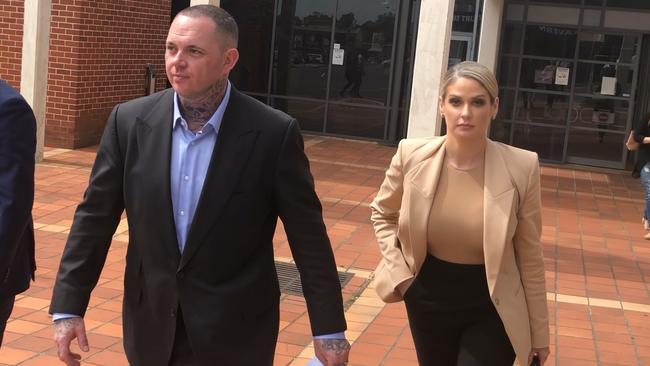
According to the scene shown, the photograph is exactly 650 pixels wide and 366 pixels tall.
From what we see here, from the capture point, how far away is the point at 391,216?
4070 mm

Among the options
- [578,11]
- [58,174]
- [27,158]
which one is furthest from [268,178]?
[578,11]

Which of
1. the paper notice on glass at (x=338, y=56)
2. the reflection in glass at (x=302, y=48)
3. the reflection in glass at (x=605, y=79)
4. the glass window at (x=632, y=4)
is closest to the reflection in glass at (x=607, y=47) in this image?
the reflection in glass at (x=605, y=79)

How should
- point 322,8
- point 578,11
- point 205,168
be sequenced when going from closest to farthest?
point 205,168, point 578,11, point 322,8

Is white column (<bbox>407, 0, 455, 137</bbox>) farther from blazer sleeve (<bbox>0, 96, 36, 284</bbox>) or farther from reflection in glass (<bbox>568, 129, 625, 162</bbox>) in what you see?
blazer sleeve (<bbox>0, 96, 36, 284</bbox>)

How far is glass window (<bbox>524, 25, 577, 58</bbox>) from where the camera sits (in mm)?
16656

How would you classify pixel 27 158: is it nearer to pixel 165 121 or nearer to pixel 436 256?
pixel 165 121

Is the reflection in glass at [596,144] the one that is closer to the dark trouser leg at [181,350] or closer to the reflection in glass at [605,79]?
the reflection in glass at [605,79]

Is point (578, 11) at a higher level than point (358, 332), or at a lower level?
higher

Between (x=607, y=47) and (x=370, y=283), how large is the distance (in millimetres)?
10430

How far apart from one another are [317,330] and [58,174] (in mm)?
9051

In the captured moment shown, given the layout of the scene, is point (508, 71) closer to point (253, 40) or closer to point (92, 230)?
point (253, 40)

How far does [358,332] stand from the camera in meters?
6.31

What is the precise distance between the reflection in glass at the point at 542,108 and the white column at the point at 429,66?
639cm

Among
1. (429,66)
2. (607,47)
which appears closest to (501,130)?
(607,47)
